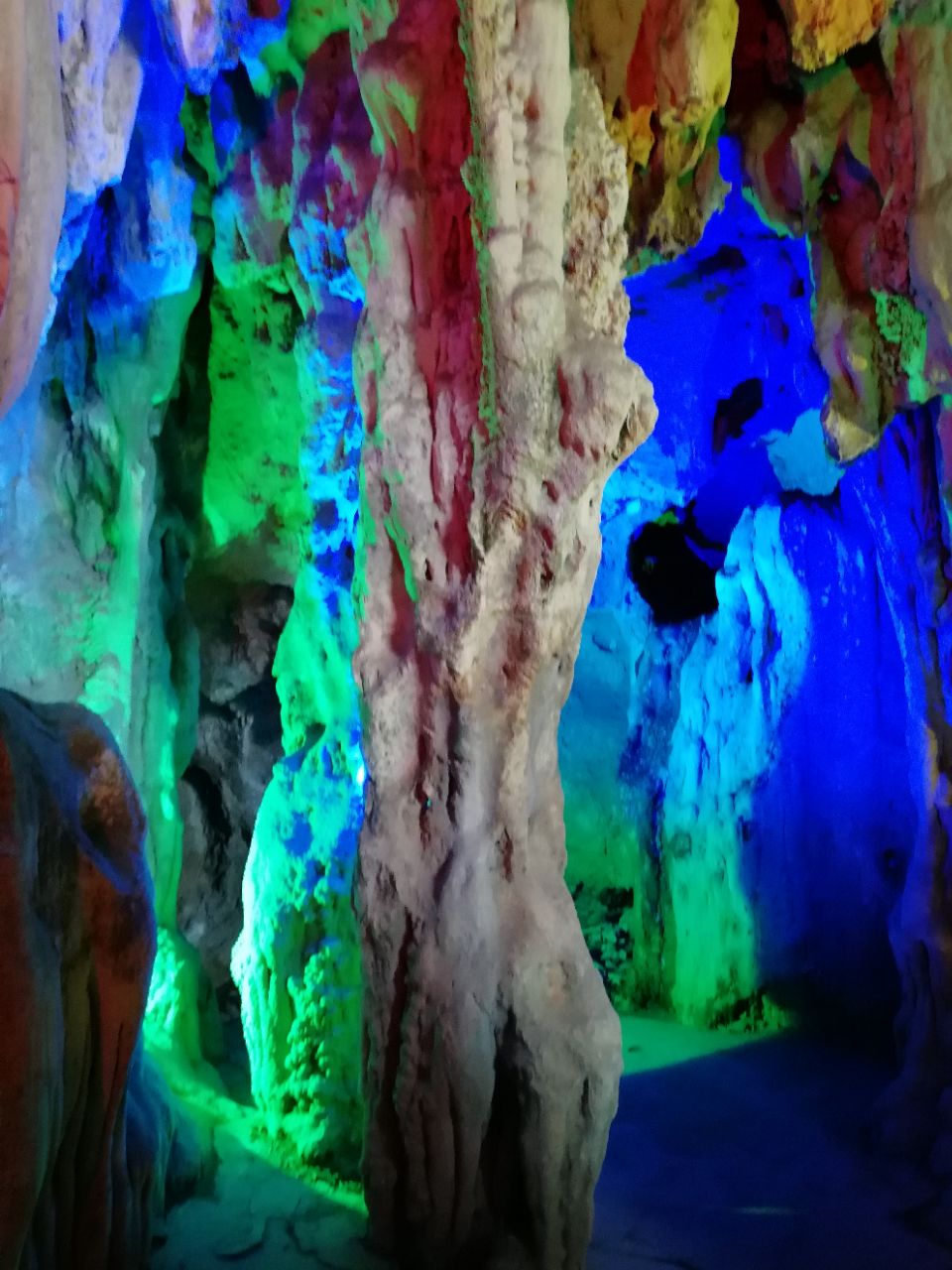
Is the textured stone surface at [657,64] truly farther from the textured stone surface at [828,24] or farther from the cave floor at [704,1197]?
the cave floor at [704,1197]

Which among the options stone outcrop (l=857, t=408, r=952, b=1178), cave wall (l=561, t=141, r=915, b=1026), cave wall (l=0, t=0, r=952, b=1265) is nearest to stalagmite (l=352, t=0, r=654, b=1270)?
cave wall (l=0, t=0, r=952, b=1265)

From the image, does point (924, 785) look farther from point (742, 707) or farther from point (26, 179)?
point (26, 179)

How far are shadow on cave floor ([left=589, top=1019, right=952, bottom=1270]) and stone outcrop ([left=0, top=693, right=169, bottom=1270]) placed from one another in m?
2.02

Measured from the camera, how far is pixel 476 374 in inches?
154

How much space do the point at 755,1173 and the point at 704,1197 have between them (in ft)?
1.37

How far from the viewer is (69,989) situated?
3.09 m

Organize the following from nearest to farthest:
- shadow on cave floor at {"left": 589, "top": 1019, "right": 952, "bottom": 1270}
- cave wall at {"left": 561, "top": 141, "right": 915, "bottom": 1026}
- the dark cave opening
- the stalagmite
Result: the stalagmite, shadow on cave floor at {"left": 589, "top": 1019, "right": 952, "bottom": 1270}, cave wall at {"left": 561, "top": 141, "right": 915, "bottom": 1026}, the dark cave opening

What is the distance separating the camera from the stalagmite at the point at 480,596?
3762 millimetres

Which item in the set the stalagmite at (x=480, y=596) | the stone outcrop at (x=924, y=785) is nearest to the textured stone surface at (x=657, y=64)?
the stalagmite at (x=480, y=596)

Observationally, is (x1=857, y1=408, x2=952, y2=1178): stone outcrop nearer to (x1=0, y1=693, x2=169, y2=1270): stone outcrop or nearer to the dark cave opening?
the dark cave opening

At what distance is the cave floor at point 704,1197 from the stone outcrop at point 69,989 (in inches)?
25.7

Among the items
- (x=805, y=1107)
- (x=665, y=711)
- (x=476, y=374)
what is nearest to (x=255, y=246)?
(x=476, y=374)

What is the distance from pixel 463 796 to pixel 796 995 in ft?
15.8

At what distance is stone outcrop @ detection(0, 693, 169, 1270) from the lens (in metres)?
2.68
